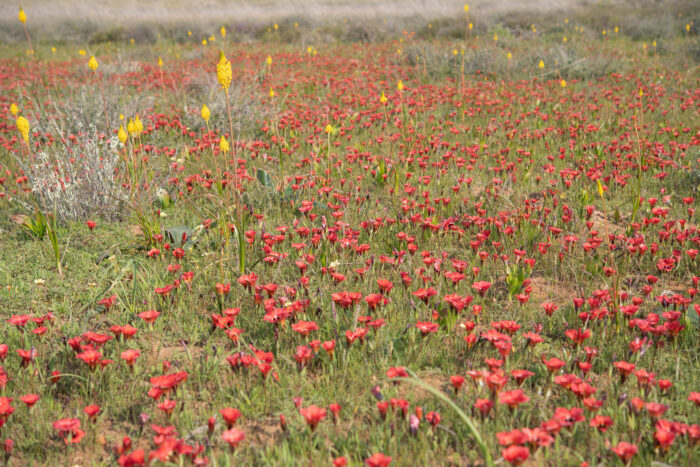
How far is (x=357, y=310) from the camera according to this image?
247 centimetres

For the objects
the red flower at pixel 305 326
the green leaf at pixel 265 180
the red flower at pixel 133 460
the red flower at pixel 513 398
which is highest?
the green leaf at pixel 265 180

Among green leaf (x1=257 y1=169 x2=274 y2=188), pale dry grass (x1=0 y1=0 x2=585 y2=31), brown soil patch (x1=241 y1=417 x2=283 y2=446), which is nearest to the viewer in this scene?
brown soil patch (x1=241 y1=417 x2=283 y2=446)

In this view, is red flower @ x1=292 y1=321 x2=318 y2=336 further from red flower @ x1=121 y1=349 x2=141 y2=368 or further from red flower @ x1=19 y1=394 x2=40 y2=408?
red flower @ x1=19 y1=394 x2=40 y2=408

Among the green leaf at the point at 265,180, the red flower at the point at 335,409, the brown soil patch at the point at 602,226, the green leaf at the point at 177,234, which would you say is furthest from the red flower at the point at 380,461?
the green leaf at the point at 265,180

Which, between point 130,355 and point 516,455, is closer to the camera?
point 516,455

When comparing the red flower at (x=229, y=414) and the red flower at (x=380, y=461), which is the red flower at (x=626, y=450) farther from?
the red flower at (x=229, y=414)

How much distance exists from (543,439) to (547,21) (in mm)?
20235

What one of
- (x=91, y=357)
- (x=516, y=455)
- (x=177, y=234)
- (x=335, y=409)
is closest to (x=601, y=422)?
(x=516, y=455)

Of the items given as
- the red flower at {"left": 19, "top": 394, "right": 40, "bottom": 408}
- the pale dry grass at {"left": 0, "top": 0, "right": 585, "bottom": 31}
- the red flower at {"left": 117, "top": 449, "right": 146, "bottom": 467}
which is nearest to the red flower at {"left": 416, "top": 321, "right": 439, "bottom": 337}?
the red flower at {"left": 117, "top": 449, "right": 146, "bottom": 467}

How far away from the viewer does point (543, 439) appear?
169 cm

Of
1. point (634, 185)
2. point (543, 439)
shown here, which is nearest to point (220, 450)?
point (543, 439)

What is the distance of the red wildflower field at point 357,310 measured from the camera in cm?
195

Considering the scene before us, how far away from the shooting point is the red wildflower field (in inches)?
76.6

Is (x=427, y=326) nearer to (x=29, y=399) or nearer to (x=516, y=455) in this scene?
(x=516, y=455)
